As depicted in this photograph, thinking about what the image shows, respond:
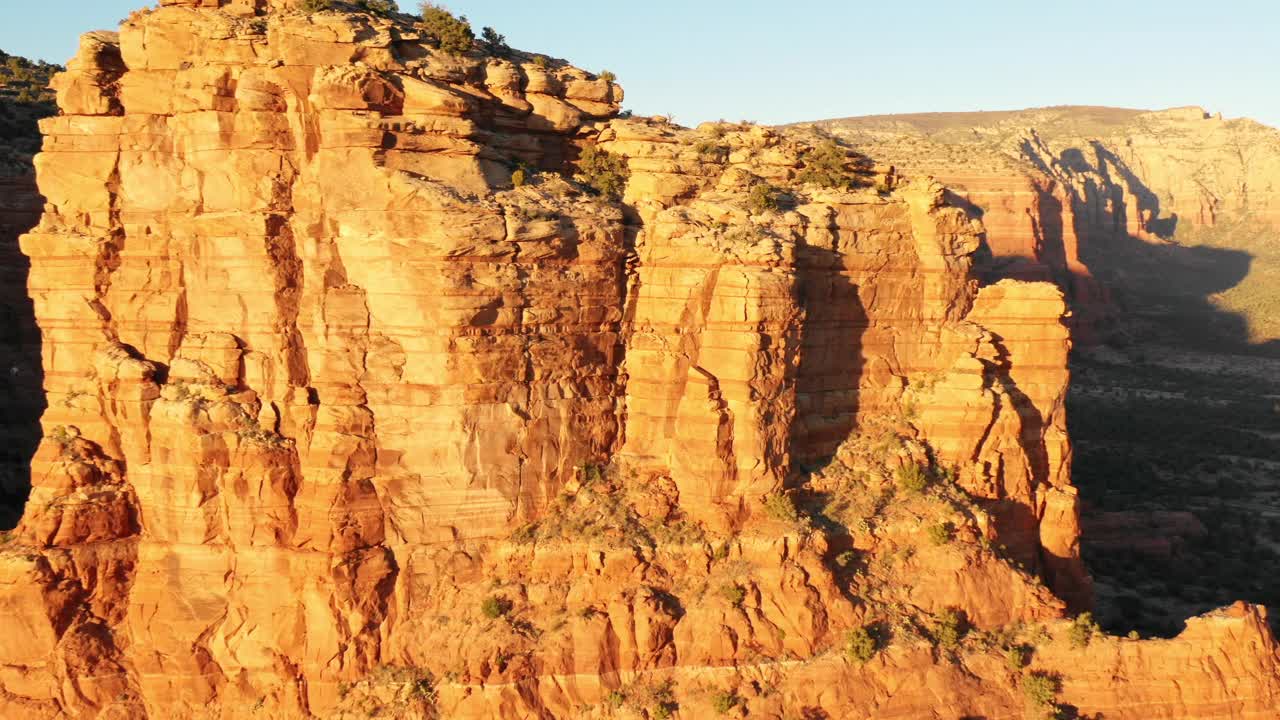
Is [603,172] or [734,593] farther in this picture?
[603,172]

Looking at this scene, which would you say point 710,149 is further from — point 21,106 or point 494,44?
point 21,106

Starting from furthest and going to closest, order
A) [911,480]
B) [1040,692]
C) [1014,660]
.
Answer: [911,480] < [1014,660] < [1040,692]

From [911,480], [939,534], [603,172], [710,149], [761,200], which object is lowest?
[939,534]

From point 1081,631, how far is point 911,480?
18.0ft

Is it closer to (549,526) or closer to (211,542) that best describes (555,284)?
(549,526)

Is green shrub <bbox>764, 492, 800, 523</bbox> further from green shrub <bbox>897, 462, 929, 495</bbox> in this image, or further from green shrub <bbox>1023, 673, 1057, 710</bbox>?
green shrub <bbox>1023, 673, 1057, 710</bbox>

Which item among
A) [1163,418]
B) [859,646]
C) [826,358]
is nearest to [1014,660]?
[859,646]

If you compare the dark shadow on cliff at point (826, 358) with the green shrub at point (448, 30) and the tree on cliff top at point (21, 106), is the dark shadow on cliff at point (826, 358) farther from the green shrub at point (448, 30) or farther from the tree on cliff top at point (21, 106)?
the tree on cliff top at point (21, 106)

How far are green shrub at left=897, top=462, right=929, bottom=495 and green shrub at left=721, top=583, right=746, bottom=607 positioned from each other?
5.93m

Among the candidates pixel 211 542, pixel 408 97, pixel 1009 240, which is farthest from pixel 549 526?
pixel 1009 240

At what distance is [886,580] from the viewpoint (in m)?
31.2

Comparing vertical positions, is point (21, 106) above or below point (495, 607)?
above

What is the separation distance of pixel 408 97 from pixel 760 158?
32.9 ft

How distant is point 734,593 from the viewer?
2905 centimetres
